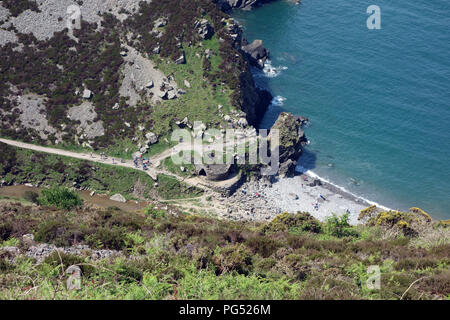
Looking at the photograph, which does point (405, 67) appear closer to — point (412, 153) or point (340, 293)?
point (412, 153)

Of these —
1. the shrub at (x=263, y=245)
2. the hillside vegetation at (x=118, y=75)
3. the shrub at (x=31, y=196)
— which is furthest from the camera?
the hillside vegetation at (x=118, y=75)

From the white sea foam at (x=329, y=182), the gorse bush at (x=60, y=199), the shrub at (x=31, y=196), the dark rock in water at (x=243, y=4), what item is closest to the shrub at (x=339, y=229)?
the gorse bush at (x=60, y=199)

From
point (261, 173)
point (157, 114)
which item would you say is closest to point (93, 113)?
point (157, 114)

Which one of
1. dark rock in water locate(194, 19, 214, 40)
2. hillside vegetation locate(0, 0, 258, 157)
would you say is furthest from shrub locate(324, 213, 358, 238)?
dark rock in water locate(194, 19, 214, 40)

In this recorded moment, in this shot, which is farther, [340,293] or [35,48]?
[35,48]

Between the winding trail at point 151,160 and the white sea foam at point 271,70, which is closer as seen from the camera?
the winding trail at point 151,160

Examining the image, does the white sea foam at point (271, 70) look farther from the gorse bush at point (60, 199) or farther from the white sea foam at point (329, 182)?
the gorse bush at point (60, 199)

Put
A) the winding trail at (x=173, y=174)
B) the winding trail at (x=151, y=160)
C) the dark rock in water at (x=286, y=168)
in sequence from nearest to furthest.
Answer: the winding trail at (x=173, y=174) → the winding trail at (x=151, y=160) → the dark rock in water at (x=286, y=168)
